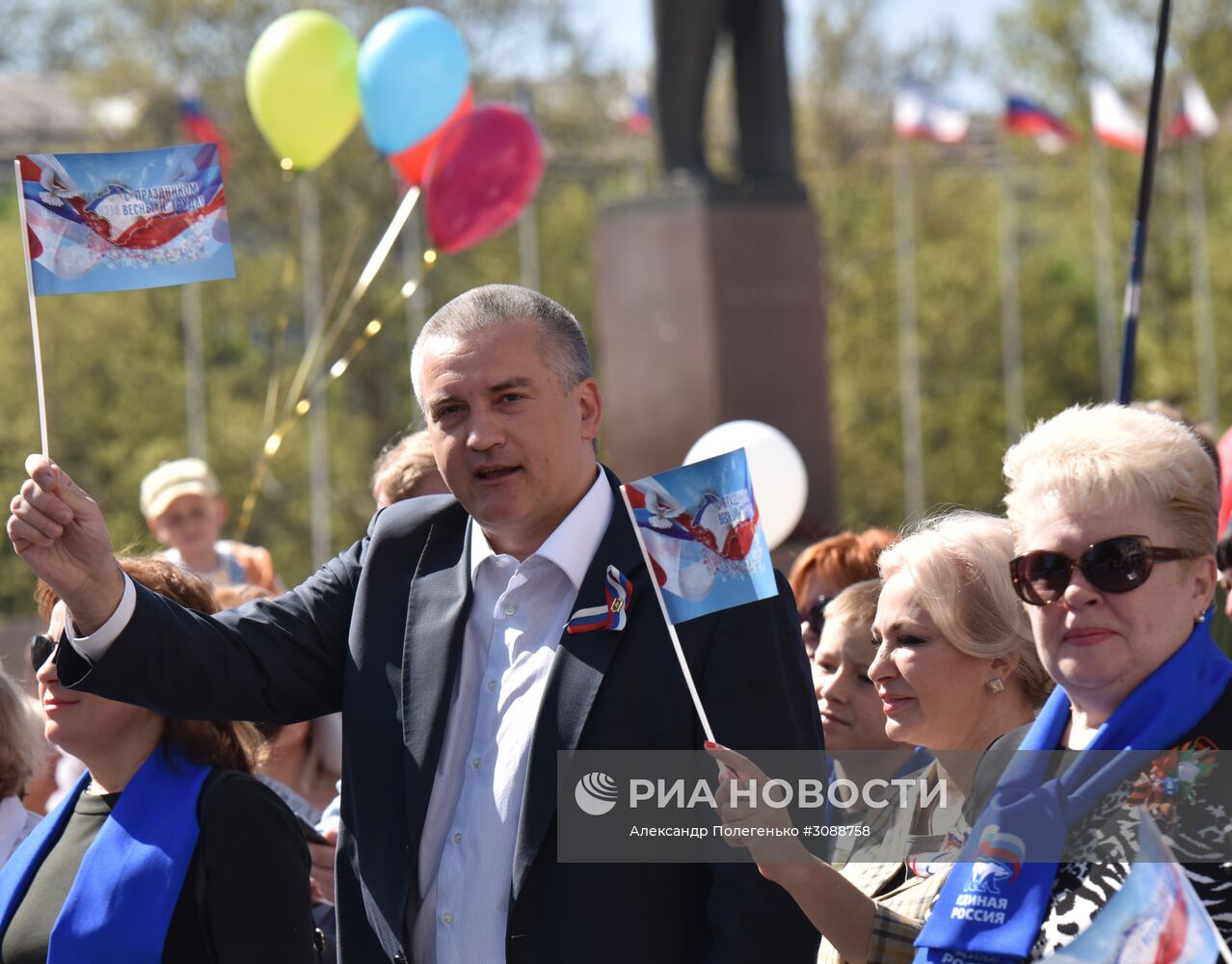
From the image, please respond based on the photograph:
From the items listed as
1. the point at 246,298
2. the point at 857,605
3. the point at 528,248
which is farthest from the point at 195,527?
the point at 246,298

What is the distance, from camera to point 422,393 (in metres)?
2.80

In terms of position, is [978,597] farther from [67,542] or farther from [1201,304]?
[1201,304]

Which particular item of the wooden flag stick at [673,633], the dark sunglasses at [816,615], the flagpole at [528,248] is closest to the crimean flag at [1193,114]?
the flagpole at [528,248]

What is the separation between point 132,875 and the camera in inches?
114

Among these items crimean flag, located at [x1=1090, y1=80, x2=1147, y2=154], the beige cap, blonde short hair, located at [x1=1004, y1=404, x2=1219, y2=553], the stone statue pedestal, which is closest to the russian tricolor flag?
the stone statue pedestal

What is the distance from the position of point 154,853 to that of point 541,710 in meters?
0.75

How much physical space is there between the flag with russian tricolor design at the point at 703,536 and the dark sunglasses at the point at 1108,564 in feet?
1.40

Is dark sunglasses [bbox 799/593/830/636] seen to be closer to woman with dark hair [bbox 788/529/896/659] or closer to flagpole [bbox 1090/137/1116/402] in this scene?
woman with dark hair [bbox 788/529/896/659]

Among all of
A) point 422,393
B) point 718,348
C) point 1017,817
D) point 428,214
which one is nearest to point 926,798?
point 1017,817

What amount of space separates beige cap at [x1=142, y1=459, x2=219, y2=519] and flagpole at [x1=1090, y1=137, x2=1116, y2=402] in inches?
845

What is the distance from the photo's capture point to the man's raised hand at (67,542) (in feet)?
8.17

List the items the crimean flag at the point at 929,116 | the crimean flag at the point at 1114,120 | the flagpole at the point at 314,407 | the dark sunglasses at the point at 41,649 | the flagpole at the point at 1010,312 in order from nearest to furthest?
the dark sunglasses at the point at 41,649
the crimean flag at the point at 1114,120
the crimean flag at the point at 929,116
the flagpole at the point at 314,407
the flagpole at the point at 1010,312

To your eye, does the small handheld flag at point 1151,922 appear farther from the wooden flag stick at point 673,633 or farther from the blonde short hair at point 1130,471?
the wooden flag stick at point 673,633

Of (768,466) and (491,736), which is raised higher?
(491,736)
